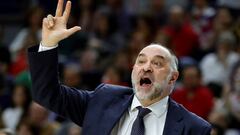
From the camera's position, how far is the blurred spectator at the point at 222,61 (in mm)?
8312

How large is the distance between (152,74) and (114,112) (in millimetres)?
295

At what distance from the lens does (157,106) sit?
12.9ft

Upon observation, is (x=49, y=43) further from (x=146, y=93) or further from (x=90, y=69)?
(x=90, y=69)

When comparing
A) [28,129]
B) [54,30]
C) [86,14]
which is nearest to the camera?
[54,30]

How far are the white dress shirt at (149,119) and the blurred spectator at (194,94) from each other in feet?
12.1

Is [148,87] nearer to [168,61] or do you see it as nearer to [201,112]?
[168,61]

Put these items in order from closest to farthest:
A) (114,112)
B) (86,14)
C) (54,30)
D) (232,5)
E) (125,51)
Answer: (54,30), (114,112), (125,51), (232,5), (86,14)

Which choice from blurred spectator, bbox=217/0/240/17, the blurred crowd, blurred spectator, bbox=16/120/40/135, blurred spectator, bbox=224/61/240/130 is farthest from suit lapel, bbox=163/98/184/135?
blurred spectator, bbox=217/0/240/17

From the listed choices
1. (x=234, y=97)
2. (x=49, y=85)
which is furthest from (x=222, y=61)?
(x=49, y=85)

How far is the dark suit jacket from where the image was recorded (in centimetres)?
384

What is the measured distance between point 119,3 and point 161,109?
642 cm

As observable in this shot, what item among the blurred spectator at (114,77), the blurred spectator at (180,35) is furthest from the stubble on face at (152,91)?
the blurred spectator at (180,35)

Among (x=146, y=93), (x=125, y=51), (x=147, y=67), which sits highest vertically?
(x=147, y=67)

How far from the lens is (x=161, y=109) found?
394 centimetres
